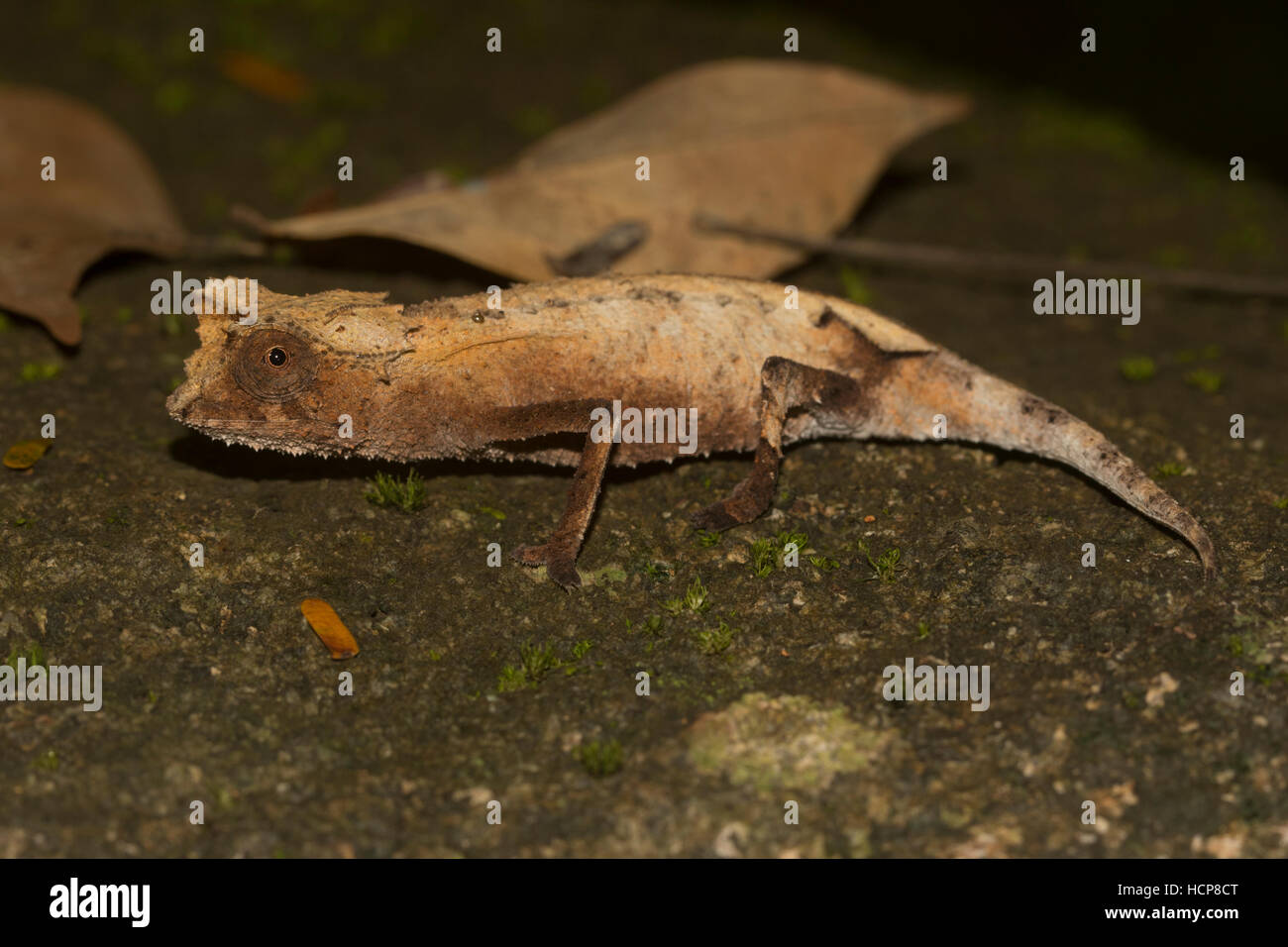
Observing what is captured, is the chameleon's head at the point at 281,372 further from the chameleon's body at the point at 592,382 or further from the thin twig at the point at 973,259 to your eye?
the thin twig at the point at 973,259

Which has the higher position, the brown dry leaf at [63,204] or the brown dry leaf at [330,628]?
the brown dry leaf at [63,204]

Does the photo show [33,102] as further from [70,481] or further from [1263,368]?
[1263,368]

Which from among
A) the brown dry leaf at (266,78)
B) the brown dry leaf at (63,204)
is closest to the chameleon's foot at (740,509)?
the brown dry leaf at (63,204)

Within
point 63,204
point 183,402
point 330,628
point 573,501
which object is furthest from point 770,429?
point 63,204

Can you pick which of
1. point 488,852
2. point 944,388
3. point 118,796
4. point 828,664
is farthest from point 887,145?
point 118,796

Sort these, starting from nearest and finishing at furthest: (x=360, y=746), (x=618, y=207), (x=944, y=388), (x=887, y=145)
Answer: (x=360, y=746) → (x=944, y=388) → (x=618, y=207) → (x=887, y=145)

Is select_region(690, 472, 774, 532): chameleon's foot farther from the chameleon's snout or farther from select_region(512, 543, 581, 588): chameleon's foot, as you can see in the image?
the chameleon's snout

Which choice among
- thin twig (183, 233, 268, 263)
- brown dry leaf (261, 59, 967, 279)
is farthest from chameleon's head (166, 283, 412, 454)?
thin twig (183, 233, 268, 263)

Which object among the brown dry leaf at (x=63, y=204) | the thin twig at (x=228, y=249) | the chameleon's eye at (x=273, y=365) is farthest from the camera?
the thin twig at (x=228, y=249)
